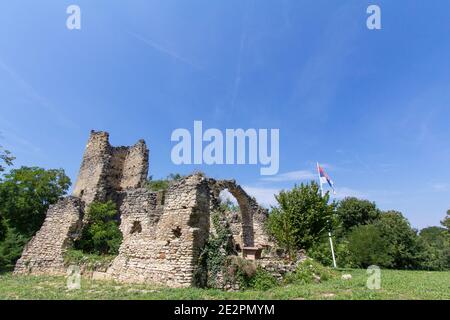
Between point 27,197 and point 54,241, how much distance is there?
9625mm

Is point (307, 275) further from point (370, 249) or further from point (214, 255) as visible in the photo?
point (370, 249)

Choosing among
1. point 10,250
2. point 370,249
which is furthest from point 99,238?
point 370,249

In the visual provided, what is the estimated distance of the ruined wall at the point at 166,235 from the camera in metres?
9.62

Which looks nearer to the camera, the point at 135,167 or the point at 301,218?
the point at 301,218

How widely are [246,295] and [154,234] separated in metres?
4.52

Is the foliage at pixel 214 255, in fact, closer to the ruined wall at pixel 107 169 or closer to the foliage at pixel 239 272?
the foliage at pixel 239 272

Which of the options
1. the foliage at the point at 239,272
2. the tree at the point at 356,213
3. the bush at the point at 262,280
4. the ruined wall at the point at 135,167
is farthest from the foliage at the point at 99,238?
the tree at the point at 356,213

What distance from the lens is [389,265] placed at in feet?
95.2

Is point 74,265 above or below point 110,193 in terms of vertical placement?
below

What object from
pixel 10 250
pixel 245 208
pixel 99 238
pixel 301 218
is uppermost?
pixel 245 208

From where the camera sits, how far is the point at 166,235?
10352 millimetres

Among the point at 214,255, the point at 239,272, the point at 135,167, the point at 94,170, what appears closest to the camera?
the point at 239,272

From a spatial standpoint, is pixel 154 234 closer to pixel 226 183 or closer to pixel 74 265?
pixel 74 265
